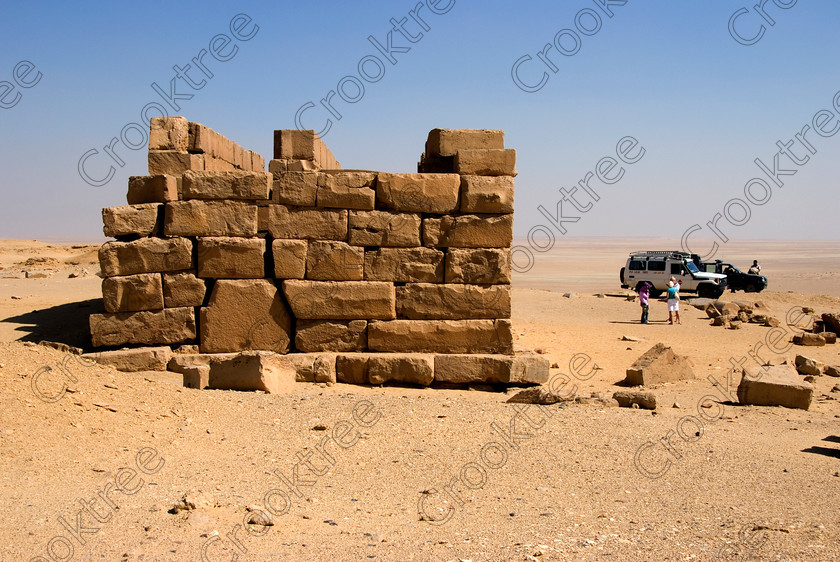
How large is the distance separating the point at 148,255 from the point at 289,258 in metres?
1.80

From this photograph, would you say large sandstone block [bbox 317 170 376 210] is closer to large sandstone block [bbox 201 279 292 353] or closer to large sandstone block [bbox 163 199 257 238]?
large sandstone block [bbox 163 199 257 238]

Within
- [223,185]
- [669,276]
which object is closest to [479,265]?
[223,185]

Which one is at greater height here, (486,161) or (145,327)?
(486,161)

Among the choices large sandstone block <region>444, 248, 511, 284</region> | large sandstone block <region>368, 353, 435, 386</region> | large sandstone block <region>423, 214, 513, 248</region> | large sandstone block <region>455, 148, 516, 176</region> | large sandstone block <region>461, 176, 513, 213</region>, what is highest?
large sandstone block <region>455, 148, 516, 176</region>

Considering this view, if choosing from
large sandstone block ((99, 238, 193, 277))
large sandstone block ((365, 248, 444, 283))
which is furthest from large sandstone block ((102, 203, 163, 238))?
large sandstone block ((365, 248, 444, 283))

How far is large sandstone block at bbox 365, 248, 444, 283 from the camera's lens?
907cm

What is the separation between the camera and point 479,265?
9117 mm

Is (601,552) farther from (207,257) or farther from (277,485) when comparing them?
(207,257)

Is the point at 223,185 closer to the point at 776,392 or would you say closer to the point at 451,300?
the point at 451,300

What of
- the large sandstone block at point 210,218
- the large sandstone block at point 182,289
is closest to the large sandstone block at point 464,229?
the large sandstone block at point 210,218

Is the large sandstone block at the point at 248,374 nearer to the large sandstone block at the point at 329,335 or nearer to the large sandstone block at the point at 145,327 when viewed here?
the large sandstone block at the point at 329,335

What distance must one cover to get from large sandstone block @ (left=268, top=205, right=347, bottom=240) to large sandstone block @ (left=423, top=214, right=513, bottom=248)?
111 centimetres

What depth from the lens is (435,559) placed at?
4.07 m

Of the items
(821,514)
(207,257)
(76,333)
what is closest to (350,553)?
(821,514)
